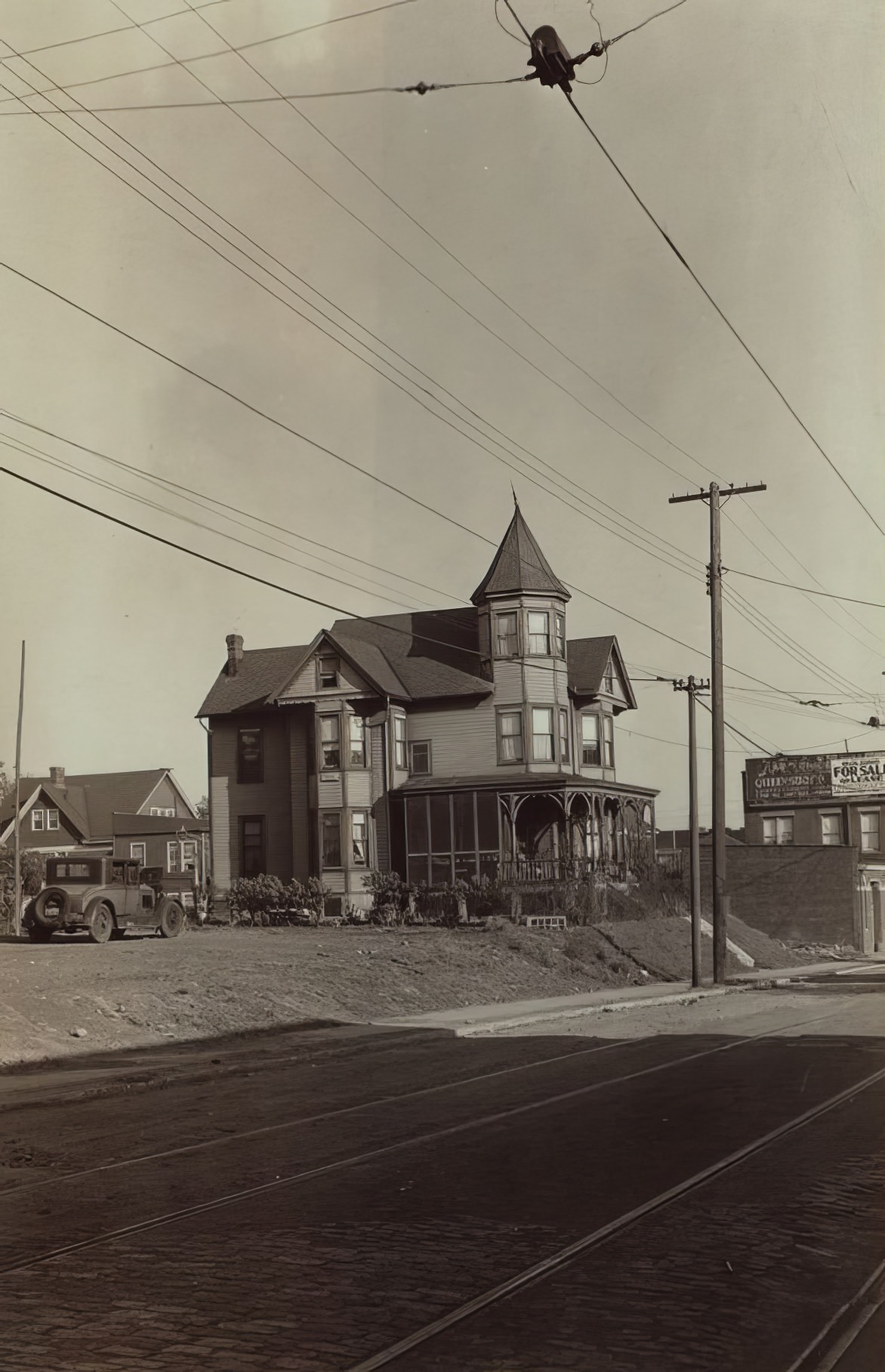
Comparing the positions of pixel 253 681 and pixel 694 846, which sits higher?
pixel 253 681

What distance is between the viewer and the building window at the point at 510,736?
144ft

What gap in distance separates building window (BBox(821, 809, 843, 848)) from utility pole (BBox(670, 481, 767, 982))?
33.7 meters

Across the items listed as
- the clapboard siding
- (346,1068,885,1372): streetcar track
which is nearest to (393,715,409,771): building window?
the clapboard siding

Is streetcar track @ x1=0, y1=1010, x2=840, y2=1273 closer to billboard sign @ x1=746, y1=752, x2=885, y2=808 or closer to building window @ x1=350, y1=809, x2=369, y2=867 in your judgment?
building window @ x1=350, y1=809, x2=369, y2=867

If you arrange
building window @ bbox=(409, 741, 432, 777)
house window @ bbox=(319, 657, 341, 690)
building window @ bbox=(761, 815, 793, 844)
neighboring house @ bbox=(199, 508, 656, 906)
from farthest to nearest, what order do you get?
building window @ bbox=(761, 815, 793, 844) < building window @ bbox=(409, 741, 432, 777) < house window @ bbox=(319, 657, 341, 690) < neighboring house @ bbox=(199, 508, 656, 906)

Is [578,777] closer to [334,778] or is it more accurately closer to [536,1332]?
[334,778]

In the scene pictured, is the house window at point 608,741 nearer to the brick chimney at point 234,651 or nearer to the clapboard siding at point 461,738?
the clapboard siding at point 461,738

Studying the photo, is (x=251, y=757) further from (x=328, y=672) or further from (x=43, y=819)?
(x=43, y=819)

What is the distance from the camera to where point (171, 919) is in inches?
1304

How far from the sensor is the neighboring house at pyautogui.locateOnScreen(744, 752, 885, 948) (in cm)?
6159

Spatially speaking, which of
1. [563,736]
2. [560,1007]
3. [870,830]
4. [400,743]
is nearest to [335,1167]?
[560,1007]

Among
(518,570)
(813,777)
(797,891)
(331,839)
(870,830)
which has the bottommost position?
(797,891)

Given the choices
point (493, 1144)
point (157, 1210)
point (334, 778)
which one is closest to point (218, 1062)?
point (493, 1144)

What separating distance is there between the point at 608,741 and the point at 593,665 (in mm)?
2958
